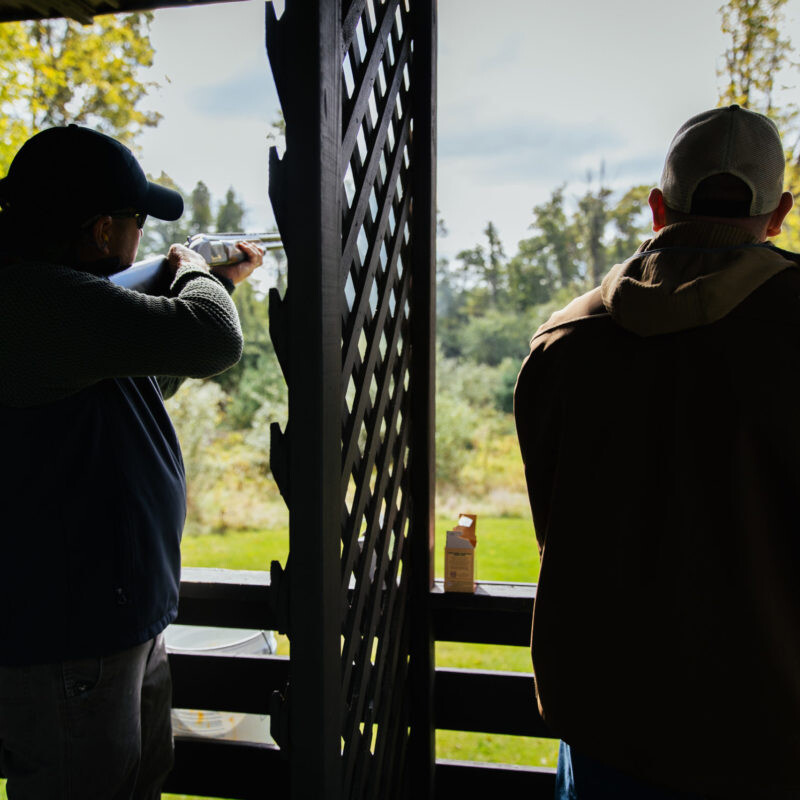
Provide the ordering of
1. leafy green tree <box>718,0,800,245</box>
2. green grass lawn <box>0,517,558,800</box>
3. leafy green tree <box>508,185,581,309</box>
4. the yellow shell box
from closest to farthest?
the yellow shell box, leafy green tree <box>718,0,800,245</box>, green grass lawn <box>0,517,558,800</box>, leafy green tree <box>508,185,581,309</box>

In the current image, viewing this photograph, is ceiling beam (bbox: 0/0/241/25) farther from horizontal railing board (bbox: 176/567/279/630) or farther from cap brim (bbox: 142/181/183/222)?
horizontal railing board (bbox: 176/567/279/630)

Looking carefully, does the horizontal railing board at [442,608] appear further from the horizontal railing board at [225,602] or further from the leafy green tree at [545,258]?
the leafy green tree at [545,258]

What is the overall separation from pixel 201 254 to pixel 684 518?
3.73 feet

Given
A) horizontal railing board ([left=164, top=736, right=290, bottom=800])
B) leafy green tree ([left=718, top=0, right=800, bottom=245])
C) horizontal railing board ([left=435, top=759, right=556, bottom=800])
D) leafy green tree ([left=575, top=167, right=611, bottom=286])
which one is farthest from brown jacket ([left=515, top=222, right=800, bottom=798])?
leafy green tree ([left=575, top=167, right=611, bottom=286])

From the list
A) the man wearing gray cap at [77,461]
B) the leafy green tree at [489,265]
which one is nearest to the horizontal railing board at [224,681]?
the man wearing gray cap at [77,461]

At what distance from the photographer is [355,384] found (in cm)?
130

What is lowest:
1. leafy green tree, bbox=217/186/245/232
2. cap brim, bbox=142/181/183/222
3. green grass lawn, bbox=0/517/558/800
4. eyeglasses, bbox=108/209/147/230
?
green grass lawn, bbox=0/517/558/800

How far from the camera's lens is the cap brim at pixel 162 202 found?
4.25 ft

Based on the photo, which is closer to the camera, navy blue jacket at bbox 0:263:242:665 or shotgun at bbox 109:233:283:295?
navy blue jacket at bbox 0:263:242:665

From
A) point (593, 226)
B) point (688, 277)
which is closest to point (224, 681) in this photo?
point (688, 277)

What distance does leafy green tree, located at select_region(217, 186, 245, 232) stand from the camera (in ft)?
47.8

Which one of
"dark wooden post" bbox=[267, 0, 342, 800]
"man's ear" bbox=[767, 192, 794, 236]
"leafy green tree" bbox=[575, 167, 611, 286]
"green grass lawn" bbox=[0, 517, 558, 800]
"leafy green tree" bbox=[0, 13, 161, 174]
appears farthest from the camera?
"leafy green tree" bbox=[575, 167, 611, 286]

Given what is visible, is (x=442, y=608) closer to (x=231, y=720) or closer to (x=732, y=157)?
(x=231, y=720)

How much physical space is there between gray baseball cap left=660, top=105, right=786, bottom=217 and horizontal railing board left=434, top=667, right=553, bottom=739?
1370mm
